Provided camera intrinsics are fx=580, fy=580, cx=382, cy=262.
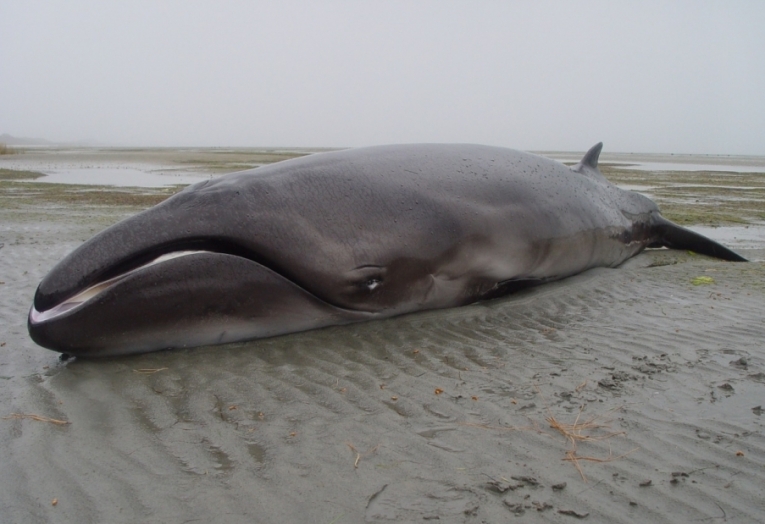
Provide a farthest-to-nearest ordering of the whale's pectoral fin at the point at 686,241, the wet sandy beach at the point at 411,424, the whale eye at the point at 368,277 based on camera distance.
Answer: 1. the whale's pectoral fin at the point at 686,241
2. the whale eye at the point at 368,277
3. the wet sandy beach at the point at 411,424

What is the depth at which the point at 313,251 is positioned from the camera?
484 cm

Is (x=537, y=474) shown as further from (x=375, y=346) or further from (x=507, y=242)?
(x=507, y=242)

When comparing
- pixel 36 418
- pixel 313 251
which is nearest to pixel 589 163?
pixel 313 251

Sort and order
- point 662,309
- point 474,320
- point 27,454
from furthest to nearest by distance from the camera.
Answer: point 662,309 → point 474,320 → point 27,454

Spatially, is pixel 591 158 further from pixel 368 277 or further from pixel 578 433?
pixel 578 433

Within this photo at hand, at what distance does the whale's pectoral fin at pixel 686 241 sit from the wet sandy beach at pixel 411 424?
11.3 feet

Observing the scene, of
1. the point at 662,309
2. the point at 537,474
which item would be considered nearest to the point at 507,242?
the point at 662,309

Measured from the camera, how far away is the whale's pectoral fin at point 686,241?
8.68m

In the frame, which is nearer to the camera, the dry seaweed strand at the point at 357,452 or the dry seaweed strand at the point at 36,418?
the dry seaweed strand at the point at 357,452

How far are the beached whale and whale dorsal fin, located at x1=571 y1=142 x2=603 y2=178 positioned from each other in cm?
130

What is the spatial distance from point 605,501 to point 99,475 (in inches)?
94.8

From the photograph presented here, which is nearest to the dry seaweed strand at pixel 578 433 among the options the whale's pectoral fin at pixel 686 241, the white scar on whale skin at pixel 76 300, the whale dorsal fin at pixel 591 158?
the white scar on whale skin at pixel 76 300

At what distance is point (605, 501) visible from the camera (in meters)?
2.64

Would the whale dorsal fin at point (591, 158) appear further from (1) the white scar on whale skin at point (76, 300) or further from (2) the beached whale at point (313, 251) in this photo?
(1) the white scar on whale skin at point (76, 300)
